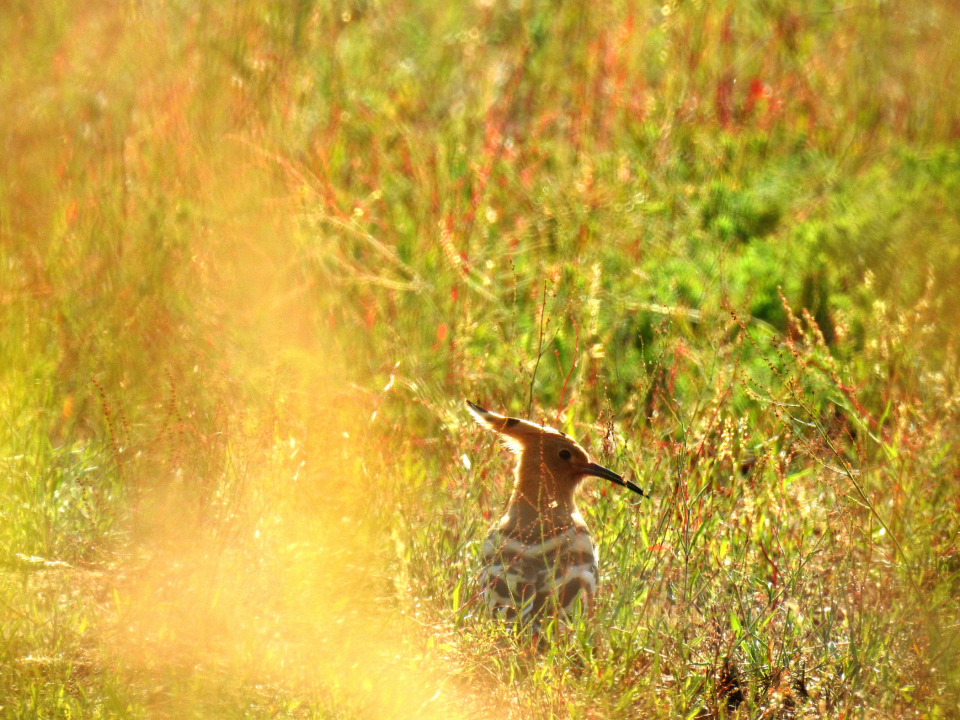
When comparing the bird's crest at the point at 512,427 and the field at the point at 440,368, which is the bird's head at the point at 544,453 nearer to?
the bird's crest at the point at 512,427

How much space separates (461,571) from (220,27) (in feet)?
9.13

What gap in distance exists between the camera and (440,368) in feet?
13.4

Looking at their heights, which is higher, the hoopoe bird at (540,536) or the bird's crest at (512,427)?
the bird's crest at (512,427)

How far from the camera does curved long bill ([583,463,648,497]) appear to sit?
3178mm

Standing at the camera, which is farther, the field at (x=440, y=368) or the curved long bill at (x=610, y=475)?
the curved long bill at (x=610, y=475)

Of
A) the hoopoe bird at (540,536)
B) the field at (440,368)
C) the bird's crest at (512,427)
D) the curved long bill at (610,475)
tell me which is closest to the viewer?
the field at (440,368)

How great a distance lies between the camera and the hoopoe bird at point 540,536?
3059 mm

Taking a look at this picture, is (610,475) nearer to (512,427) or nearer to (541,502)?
(541,502)

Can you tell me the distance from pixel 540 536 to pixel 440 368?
1.07m

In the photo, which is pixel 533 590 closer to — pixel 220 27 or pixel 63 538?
pixel 63 538

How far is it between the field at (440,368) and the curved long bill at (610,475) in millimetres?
87

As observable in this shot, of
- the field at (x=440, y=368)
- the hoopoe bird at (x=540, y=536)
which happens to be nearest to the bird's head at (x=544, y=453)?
the hoopoe bird at (x=540, y=536)

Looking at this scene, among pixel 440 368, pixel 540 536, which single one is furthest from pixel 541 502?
pixel 440 368

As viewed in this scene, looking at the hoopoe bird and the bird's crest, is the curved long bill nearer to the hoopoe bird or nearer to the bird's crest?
the hoopoe bird
